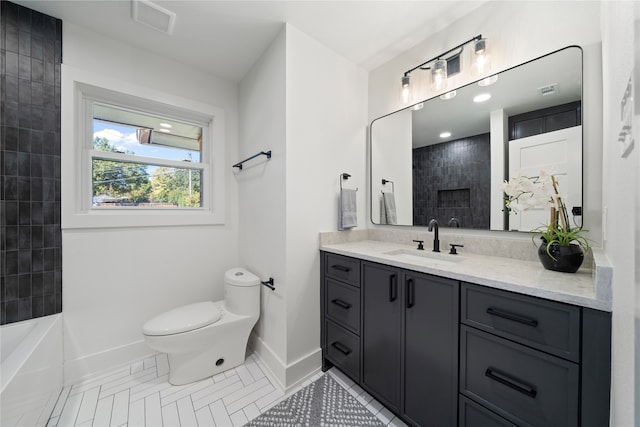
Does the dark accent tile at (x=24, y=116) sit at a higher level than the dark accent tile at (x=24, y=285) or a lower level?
higher

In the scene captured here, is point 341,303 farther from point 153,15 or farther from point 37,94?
point 37,94

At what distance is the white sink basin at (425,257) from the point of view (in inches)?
56.0

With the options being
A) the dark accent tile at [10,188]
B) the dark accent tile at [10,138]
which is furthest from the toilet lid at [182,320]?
the dark accent tile at [10,138]

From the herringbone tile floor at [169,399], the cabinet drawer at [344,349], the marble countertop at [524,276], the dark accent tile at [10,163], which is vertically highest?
the dark accent tile at [10,163]

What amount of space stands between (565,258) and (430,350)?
71 centimetres

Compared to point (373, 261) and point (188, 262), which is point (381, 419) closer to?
point (373, 261)

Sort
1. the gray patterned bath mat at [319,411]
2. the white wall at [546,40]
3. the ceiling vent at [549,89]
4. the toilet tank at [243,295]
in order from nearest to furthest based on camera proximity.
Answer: the white wall at [546,40] < the ceiling vent at [549,89] < the gray patterned bath mat at [319,411] < the toilet tank at [243,295]

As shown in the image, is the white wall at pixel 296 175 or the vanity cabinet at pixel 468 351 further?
the white wall at pixel 296 175

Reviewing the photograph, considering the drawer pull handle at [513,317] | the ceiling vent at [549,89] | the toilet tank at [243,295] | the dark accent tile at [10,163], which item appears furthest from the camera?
the toilet tank at [243,295]

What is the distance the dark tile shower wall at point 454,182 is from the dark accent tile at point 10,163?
8.57 ft

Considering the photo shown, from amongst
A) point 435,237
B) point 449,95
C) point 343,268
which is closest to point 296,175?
point 343,268

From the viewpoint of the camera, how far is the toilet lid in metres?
1.47

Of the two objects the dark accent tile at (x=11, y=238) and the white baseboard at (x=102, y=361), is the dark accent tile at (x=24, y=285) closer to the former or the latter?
the dark accent tile at (x=11, y=238)

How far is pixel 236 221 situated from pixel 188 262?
548mm
